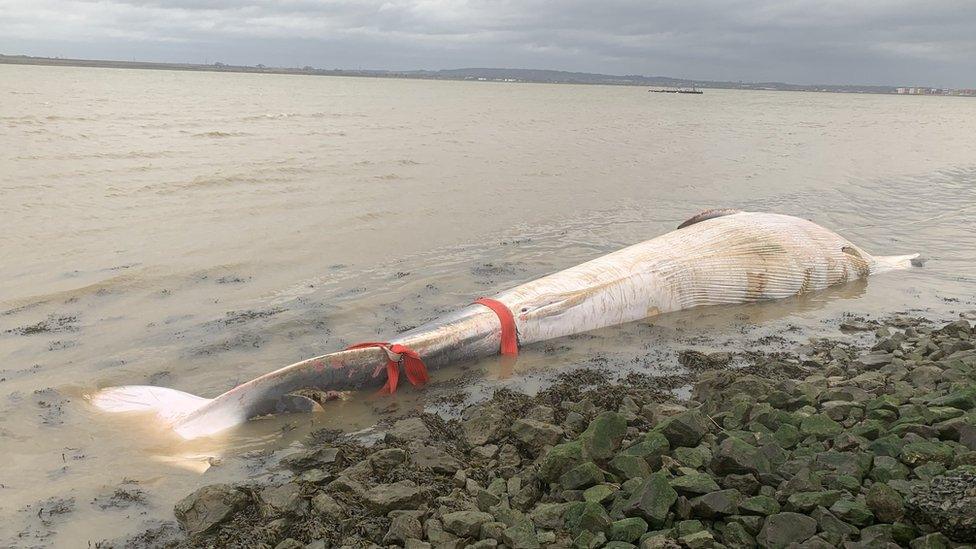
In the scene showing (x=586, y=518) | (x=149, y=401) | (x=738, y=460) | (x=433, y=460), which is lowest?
(x=149, y=401)

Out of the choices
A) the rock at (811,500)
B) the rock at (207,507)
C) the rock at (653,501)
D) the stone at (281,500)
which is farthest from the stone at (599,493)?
the rock at (207,507)

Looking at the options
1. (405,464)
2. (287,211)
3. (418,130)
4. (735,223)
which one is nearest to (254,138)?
(418,130)

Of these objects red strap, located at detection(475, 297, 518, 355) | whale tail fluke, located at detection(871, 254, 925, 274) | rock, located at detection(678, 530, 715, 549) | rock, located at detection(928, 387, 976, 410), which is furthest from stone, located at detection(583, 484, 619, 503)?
whale tail fluke, located at detection(871, 254, 925, 274)

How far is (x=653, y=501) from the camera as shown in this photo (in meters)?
3.56

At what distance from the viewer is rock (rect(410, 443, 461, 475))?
14.4 ft

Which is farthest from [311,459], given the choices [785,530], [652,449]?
[785,530]

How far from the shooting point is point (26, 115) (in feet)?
84.3

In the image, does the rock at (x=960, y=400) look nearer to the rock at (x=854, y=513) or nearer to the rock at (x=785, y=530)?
the rock at (x=854, y=513)

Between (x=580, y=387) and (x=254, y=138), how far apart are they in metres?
20.5

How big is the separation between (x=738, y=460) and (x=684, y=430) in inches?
17.6

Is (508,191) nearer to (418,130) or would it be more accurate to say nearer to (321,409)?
(321,409)

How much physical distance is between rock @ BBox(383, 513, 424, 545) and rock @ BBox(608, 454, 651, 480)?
1.14 meters

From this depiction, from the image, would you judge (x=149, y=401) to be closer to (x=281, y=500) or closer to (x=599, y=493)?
(x=281, y=500)

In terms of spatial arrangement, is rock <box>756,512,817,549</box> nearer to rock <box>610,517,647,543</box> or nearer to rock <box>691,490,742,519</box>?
rock <box>691,490,742,519</box>
